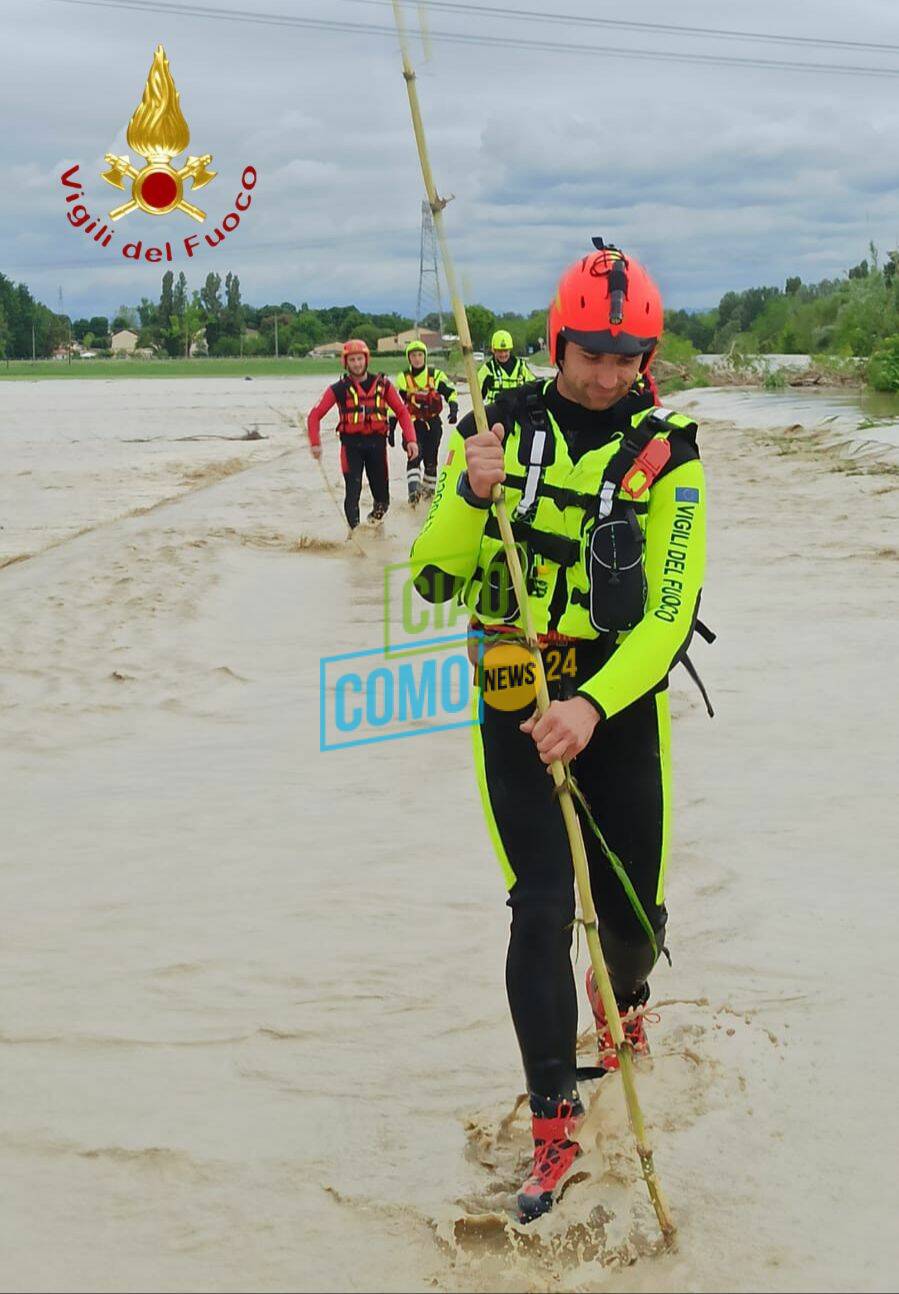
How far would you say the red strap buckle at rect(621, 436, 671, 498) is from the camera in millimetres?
3264

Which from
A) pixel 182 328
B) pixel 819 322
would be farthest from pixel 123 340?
pixel 819 322

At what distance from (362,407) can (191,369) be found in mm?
101126

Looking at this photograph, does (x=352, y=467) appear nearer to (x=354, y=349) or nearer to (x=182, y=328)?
(x=354, y=349)

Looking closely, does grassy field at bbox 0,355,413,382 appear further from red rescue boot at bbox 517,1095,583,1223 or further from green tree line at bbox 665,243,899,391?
red rescue boot at bbox 517,1095,583,1223

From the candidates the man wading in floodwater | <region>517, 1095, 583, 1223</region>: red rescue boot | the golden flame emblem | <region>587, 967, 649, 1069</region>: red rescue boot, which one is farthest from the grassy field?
<region>517, 1095, 583, 1223</region>: red rescue boot

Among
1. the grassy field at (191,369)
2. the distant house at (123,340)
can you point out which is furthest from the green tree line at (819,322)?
the distant house at (123,340)

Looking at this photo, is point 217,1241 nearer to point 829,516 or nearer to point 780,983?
point 780,983

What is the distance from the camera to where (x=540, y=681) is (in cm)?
309

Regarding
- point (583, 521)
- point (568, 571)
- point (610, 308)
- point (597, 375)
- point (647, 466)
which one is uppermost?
point (610, 308)

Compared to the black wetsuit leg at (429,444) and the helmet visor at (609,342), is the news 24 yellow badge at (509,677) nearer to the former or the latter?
the helmet visor at (609,342)

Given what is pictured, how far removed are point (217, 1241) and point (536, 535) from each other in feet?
5.58

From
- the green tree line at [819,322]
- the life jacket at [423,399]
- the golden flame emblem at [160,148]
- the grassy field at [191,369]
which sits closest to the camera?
the golden flame emblem at [160,148]

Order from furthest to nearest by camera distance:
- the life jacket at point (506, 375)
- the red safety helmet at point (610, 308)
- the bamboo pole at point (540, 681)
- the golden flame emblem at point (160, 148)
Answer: the life jacket at point (506, 375) < the golden flame emblem at point (160, 148) < the red safety helmet at point (610, 308) < the bamboo pole at point (540, 681)

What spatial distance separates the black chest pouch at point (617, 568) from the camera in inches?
128
